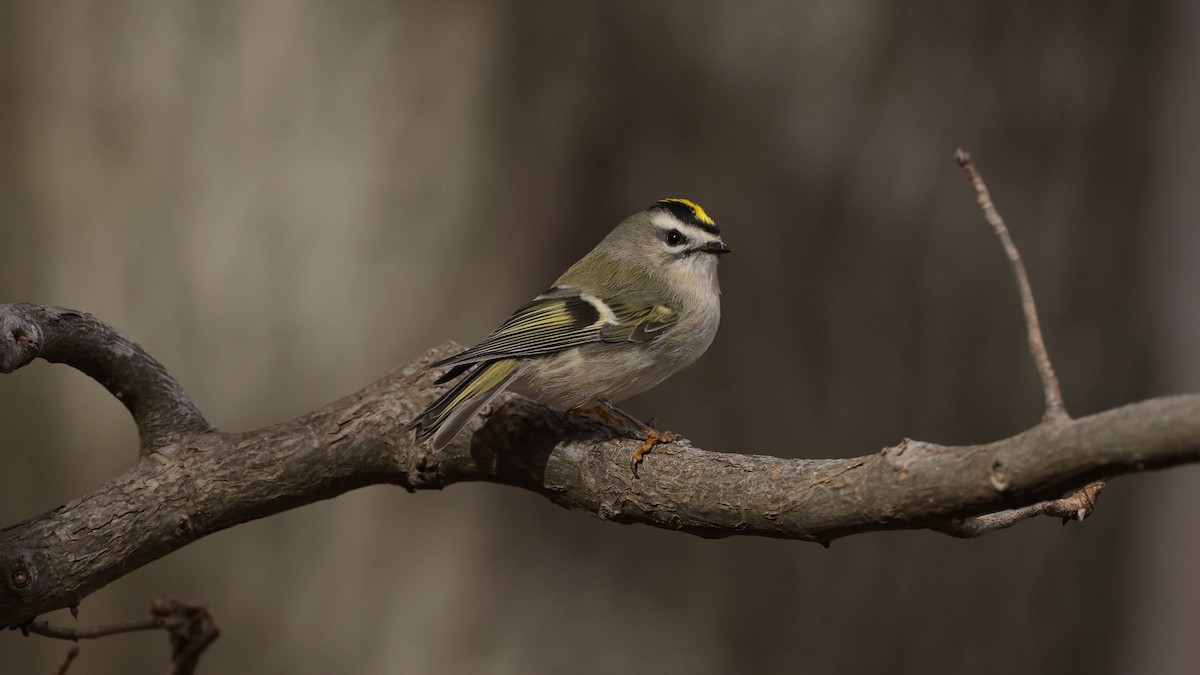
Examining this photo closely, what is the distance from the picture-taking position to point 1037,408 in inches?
117

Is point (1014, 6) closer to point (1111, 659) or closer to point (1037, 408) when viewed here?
point (1037, 408)

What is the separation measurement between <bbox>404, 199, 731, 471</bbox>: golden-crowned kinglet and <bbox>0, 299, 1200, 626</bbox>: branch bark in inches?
3.3

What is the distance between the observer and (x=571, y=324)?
75.9 inches

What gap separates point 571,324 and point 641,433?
27 cm

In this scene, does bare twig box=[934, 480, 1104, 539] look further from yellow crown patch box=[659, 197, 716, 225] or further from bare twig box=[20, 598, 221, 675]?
yellow crown patch box=[659, 197, 716, 225]

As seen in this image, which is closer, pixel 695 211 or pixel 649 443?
pixel 649 443

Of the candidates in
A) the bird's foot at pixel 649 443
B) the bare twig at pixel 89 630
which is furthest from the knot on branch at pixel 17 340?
the bird's foot at pixel 649 443

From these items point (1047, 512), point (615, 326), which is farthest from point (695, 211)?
point (1047, 512)

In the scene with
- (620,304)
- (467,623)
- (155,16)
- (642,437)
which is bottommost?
(467,623)

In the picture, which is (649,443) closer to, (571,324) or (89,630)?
(571,324)

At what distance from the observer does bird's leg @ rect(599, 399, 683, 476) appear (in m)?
1.56

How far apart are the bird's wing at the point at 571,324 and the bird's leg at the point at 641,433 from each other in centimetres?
14

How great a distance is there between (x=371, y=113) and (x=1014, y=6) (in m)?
1.70

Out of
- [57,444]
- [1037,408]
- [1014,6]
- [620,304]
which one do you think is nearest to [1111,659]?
[1037,408]
